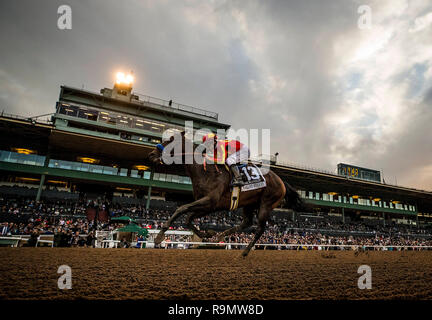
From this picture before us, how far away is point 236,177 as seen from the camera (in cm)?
618

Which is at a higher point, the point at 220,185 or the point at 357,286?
the point at 220,185

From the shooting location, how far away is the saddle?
6266mm

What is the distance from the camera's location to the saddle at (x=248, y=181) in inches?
247

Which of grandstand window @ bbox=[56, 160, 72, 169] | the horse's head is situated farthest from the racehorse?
grandstand window @ bbox=[56, 160, 72, 169]

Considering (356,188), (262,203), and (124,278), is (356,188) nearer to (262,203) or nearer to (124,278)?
(262,203)

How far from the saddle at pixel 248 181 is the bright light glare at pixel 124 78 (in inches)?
1724

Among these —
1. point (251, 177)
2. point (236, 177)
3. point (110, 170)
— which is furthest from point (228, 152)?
point (110, 170)

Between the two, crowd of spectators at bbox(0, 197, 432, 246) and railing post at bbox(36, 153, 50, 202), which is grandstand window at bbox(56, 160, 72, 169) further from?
crowd of spectators at bbox(0, 197, 432, 246)

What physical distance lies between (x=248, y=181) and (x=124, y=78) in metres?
44.7

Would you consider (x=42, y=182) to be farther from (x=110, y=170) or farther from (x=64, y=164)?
(x=110, y=170)

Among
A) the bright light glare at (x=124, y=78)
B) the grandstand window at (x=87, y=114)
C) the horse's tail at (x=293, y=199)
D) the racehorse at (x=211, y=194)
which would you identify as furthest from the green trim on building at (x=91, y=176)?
the racehorse at (x=211, y=194)
